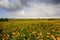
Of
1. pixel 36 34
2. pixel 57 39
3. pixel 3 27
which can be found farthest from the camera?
pixel 3 27

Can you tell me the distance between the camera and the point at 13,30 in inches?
376

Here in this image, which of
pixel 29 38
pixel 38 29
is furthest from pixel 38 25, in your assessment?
pixel 29 38

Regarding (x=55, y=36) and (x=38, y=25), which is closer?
(x=55, y=36)

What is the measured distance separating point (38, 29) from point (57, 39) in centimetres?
114

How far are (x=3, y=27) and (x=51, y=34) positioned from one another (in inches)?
86.2

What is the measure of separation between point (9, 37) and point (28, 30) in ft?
2.92

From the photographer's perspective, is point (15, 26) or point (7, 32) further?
point (15, 26)

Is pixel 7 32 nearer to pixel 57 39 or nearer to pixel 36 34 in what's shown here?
pixel 36 34

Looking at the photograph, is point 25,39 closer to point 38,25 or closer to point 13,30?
point 13,30

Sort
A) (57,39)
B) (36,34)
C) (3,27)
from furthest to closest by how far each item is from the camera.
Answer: (3,27)
(36,34)
(57,39)

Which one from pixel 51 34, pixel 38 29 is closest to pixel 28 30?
pixel 38 29

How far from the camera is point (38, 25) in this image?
33.6ft

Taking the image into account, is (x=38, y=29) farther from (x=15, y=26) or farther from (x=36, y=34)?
(x=15, y=26)

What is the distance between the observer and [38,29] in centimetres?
953
